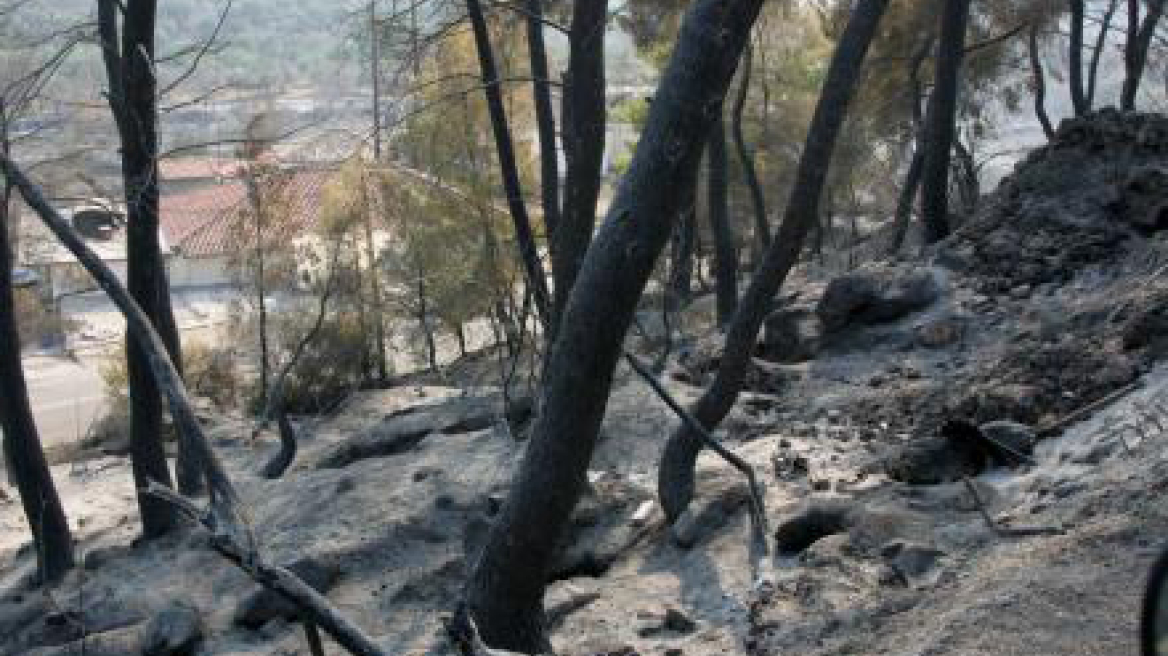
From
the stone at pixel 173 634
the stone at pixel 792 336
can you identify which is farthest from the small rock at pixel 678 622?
the stone at pixel 792 336

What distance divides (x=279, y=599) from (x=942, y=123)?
10.6m

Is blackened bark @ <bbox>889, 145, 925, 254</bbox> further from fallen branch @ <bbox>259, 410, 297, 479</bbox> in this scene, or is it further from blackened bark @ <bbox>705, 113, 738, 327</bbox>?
fallen branch @ <bbox>259, 410, 297, 479</bbox>

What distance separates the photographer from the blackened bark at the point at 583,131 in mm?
8367

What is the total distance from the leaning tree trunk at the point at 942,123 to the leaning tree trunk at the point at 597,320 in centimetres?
1227

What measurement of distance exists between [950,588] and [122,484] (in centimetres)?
1453

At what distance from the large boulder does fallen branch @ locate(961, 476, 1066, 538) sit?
6437mm

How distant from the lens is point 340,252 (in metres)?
27.1

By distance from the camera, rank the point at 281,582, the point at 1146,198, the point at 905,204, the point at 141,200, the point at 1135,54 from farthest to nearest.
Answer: the point at 1135,54
the point at 905,204
the point at 1146,198
the point at 141,200
the point at 281,582

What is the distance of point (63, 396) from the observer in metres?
37.5

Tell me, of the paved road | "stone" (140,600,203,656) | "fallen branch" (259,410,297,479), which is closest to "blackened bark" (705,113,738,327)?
"fallen branch" (259,410,297,479)

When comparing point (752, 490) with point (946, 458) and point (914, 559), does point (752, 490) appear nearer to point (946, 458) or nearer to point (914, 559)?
point (946, 458)

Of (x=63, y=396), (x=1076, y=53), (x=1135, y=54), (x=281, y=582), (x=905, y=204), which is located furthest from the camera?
(x=63, y=396)

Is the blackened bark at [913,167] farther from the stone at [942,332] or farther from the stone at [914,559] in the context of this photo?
the stone at [914,559]

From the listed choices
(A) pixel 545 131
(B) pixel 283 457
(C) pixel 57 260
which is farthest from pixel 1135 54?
(C) pixel 57 260
